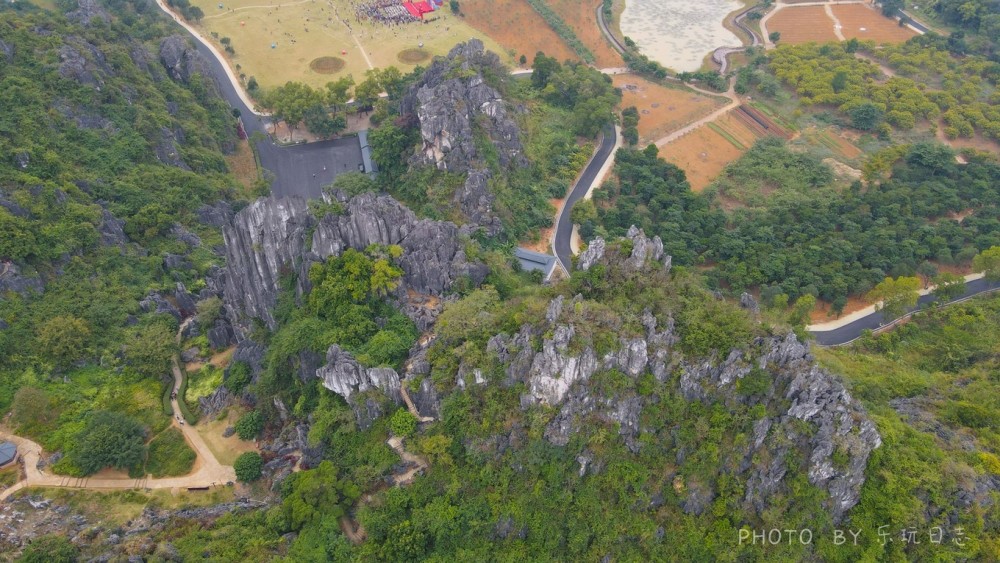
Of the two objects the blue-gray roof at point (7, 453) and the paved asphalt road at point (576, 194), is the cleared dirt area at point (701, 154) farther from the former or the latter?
the blue-gray roof at point (7, 453)

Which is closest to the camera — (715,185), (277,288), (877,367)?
(277,288)

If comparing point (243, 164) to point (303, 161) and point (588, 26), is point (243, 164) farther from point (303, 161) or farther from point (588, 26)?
point (588, 26)

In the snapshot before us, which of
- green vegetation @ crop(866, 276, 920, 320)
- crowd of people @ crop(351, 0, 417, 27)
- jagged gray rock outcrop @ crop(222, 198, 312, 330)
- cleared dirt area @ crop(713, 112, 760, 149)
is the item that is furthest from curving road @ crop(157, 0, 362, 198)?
green vegetation @ crop(866, 276, 920, 320)

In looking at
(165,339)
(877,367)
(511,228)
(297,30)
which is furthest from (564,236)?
(297,30)

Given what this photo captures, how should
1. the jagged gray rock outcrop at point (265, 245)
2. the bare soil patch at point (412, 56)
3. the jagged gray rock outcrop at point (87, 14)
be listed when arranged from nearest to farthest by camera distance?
the jagged gray rock outcrop at point (265, 245) → the jagged gray rock outcrop at point (87, 14) → the bare soil patch at point (412, 56)

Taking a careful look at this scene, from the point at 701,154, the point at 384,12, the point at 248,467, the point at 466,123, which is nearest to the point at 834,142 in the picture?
the point at 701,154

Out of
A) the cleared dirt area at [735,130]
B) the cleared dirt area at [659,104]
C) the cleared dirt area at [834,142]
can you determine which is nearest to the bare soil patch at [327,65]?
the cleared dirt area at [659,104]

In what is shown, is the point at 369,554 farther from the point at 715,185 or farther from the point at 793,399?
the point at 715,185
